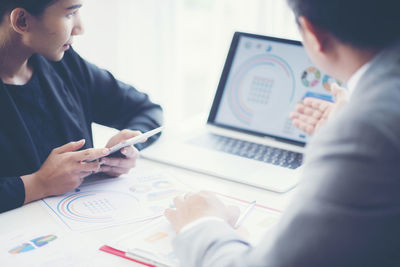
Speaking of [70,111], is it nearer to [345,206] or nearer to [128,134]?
[128,134]

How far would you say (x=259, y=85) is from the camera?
1467mm

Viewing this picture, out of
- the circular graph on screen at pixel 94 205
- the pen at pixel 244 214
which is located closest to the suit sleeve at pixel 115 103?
the circular graph on screen at pixel 94 205

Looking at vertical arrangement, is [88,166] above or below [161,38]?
below

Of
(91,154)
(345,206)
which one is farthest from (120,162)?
(345,206)

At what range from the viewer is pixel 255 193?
110cm

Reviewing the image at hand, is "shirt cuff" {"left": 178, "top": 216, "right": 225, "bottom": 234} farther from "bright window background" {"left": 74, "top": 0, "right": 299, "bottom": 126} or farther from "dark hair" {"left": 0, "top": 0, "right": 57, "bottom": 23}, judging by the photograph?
"bright window background" {"left": 74, "top": 0, "right": 299, "bottom": 126}

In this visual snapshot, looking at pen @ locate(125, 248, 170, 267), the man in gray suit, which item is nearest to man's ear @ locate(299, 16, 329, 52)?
the man in gray suit

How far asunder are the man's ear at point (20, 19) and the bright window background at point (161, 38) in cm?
156

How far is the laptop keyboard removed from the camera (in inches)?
51.3

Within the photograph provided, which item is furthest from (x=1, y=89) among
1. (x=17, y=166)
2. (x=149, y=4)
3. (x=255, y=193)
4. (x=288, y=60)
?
(x=149, y=4)

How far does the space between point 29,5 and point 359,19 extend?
0.81 m

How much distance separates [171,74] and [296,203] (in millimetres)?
2392

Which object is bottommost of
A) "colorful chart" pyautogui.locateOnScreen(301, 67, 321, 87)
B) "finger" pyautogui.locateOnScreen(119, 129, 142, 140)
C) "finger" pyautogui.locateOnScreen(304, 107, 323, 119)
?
"finger" pyautogui.locateOnScreen(119, 129, 142, 140)

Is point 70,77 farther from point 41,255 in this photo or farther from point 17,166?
point 41,255
